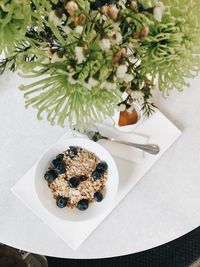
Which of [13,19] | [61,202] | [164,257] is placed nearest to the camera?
[13,19]

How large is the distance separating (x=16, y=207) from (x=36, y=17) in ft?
1.67

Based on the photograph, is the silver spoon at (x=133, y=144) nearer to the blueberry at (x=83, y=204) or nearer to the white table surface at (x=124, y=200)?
the white table surface at (x=124, y=200)

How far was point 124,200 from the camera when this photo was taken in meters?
0.98

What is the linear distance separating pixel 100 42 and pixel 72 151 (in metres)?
0.43

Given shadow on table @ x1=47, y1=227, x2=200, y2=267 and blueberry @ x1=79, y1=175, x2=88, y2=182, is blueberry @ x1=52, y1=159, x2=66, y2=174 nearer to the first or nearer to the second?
blueberry @ x1=79, y1=175, x2=88, y2=182

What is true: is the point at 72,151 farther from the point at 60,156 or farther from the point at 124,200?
the point at 124,200

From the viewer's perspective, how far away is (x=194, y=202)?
0.98 m

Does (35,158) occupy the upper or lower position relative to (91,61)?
lower

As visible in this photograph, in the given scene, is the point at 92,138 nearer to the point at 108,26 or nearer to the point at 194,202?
the point at 194,202

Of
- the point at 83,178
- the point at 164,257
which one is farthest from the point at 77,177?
the point at 164,257

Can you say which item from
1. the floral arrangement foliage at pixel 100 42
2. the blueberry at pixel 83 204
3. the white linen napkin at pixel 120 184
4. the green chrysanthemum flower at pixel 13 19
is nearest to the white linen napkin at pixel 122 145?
the white linen napkin at pixel 120 184

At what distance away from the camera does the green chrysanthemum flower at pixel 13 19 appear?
0.53 meters

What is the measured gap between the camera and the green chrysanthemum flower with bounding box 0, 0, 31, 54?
0.53 meters

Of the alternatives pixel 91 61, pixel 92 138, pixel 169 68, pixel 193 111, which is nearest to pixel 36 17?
pixel 91 61
